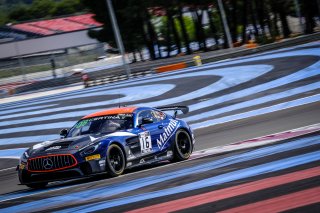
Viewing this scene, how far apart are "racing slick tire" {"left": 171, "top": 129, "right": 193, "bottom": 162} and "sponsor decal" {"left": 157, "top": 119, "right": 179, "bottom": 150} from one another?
14 centimetres

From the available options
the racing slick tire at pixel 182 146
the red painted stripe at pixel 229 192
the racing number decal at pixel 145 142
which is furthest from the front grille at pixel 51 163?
the red painted stripe at pixel 229 192

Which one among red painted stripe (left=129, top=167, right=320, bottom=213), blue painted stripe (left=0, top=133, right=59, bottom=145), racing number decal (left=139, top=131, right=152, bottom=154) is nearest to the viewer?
red painted stripe (left=129, top=167, right=320, bottom=213)

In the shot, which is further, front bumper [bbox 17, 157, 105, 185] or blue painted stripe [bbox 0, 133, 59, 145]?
blue painted stripe [bbox 0, 133, 59, 145]

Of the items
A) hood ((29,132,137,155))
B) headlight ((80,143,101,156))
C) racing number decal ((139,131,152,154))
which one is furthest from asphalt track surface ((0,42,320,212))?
hood ((29,132,137,155))

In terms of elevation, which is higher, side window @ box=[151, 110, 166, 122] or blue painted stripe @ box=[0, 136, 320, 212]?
side window @ box=[151, 110, 166, 122]

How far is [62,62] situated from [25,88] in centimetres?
355

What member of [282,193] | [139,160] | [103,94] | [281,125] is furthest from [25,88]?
[282,193]

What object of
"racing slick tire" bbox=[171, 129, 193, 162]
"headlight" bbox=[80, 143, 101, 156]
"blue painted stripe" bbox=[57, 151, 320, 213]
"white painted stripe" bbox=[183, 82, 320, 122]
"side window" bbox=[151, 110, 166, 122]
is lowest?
"white painted stripe" bbox=[183, 82, 320, 122]

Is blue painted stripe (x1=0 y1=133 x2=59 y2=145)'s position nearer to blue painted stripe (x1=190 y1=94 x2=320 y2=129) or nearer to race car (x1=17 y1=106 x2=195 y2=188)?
blue painted stripe (x1=190 y1=94 x2=320 y2=129)

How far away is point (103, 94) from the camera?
3033 cm

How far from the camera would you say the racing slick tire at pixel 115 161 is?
35.3 feet

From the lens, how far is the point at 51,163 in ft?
35.1

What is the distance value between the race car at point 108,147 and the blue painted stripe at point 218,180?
2.68 meters

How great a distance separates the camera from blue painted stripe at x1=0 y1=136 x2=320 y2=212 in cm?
852
